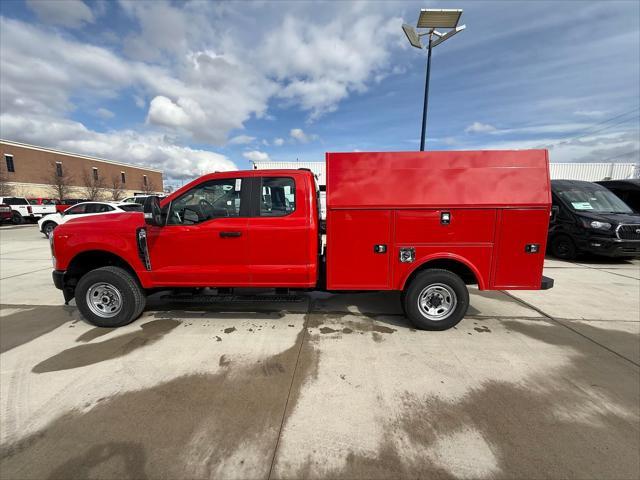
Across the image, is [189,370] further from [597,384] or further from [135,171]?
[135,171]

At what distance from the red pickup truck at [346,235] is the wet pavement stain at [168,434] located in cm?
144

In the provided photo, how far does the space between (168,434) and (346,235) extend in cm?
260

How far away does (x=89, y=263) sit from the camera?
13.9 ft

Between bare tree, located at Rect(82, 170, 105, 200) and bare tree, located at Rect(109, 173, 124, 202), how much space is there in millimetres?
1991

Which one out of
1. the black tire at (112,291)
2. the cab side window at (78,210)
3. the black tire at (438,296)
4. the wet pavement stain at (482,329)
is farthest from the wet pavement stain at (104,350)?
the cab side window at (78,210)

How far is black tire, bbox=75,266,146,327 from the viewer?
392 cm

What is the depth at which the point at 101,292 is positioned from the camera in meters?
4.02

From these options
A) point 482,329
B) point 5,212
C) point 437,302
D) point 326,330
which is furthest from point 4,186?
point 482,329

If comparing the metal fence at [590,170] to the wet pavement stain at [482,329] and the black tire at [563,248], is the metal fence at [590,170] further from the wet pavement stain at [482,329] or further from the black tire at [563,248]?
the wet pavement stain at [482,329]

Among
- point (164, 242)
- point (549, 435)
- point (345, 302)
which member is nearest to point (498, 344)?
point (549, 435)

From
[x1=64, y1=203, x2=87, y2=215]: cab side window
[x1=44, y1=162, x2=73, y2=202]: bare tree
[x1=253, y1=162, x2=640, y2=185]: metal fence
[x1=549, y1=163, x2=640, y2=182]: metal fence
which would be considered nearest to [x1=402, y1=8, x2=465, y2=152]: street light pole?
[x1=64, y1=203, x2=87, y2=215]: cab side window

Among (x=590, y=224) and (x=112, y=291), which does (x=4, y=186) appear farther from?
(x=590, y=224)

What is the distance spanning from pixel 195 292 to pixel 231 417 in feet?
7.27

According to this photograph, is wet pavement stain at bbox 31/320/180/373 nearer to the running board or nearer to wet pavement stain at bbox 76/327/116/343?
wet pavement stain at bbox 76/327/116/343
